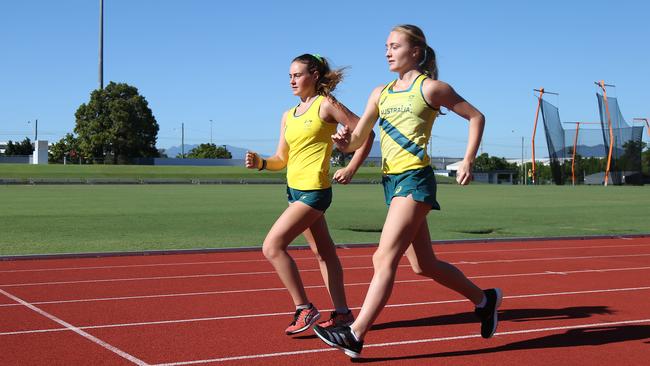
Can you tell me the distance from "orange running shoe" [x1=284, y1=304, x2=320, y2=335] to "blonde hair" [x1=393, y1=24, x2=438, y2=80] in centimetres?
190

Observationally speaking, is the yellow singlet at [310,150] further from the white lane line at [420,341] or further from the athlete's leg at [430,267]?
the white lane line at [420,341]

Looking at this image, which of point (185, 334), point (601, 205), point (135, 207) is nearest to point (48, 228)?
point (135, 207)

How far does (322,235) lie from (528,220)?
17.0 metres

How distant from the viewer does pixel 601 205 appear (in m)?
30.7

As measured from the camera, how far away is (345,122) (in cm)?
590

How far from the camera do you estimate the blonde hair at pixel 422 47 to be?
5.41 m

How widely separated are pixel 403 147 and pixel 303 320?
1.51m

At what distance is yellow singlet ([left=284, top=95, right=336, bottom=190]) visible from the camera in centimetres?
591

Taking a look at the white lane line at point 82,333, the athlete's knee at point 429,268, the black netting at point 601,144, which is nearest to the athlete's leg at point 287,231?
the athlete's knee at point 429,268

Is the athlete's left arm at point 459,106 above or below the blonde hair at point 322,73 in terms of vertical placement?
below

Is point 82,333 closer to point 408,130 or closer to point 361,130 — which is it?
point 361,130

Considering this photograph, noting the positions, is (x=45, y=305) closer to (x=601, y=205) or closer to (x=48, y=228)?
(x=48, y=228)

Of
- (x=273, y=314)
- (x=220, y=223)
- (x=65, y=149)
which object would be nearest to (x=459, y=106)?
(x=273, y=314)

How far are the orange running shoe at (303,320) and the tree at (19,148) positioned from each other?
131530 mm
